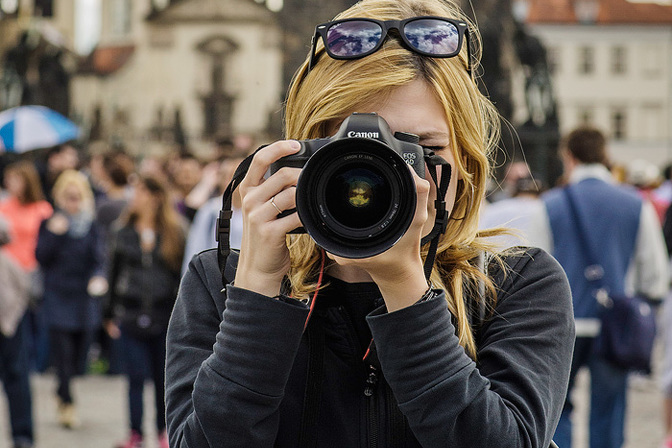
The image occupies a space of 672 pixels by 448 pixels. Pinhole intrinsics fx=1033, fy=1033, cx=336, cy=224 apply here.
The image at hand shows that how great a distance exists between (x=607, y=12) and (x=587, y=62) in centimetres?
299

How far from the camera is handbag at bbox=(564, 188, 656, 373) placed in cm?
511

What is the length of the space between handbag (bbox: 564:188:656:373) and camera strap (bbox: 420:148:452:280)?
150 inches

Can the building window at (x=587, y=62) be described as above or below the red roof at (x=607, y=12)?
below

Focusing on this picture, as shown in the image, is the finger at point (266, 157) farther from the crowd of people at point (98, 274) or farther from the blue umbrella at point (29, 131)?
the blue umbrella at point (29, 131)

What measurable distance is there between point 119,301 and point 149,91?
5705cm

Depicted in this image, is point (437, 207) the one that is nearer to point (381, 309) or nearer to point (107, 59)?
point (381, 309)

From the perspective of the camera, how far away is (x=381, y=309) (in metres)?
1.51

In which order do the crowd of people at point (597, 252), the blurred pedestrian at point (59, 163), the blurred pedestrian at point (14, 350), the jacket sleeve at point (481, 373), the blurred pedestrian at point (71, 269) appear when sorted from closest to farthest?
1. the jacket sleeve at point (481, 373)
2. the crowd of people at point (597, 252)
3. the blurred pedestrian at point (14, 350)
4. the blurred pedestrian at point (71, 269)
5. the blurred pedestrian at point (59, 163)

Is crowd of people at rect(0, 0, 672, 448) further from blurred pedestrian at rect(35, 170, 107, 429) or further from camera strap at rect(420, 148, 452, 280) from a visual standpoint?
blurred pedestrian at rect(35, 170, 107, 429)

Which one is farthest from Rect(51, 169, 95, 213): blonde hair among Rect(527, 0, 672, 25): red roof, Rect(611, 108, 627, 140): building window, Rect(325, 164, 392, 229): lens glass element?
Rect(611, 108, 627, 140): building window

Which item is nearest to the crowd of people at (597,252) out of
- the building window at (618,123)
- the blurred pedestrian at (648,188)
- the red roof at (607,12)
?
the blurred pedestrian at (648,188)

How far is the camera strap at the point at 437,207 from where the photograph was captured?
1.52 m

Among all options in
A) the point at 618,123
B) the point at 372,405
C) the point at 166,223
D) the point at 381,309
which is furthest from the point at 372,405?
the point at 618,123

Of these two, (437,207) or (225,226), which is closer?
(437,207)
